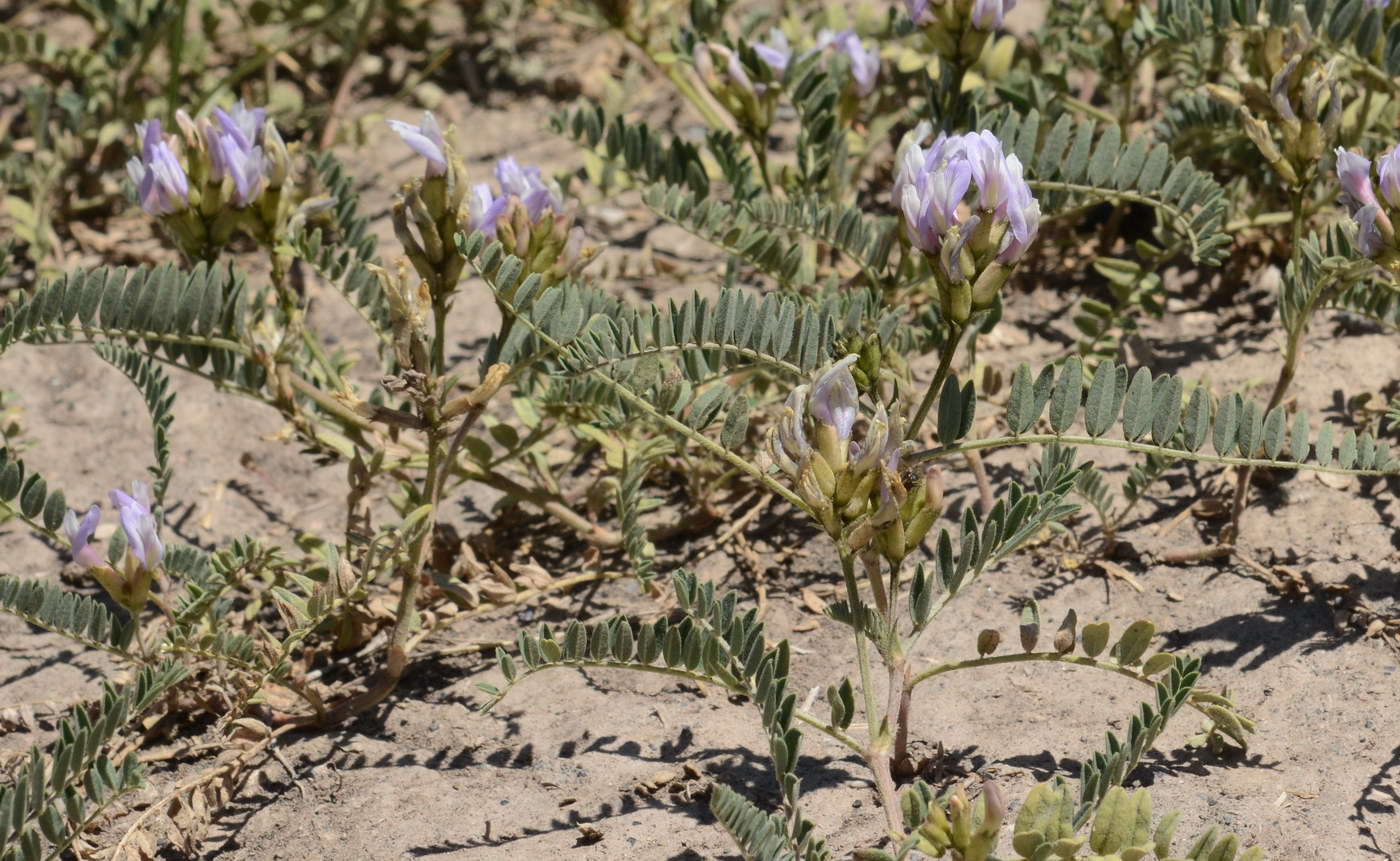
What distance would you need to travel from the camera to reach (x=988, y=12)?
8.71ft

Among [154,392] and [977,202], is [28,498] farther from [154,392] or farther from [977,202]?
[977,202]

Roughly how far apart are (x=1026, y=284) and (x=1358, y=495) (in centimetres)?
105

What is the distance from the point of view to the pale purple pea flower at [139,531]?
2.33 meters

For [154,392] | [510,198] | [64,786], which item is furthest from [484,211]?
[64,786]

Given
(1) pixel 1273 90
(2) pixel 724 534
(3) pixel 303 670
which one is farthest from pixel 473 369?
(1) pixel 1273 90

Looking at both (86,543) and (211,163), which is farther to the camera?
(211,163)

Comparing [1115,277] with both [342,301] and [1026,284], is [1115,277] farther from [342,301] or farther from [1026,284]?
[342,301]

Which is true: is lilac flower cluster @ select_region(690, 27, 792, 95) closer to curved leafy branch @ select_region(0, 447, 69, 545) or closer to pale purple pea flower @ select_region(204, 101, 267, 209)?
pale purple pea flower @ select_region(204, 101, 267, 209)

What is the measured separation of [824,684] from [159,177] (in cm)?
144

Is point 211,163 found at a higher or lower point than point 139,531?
higher

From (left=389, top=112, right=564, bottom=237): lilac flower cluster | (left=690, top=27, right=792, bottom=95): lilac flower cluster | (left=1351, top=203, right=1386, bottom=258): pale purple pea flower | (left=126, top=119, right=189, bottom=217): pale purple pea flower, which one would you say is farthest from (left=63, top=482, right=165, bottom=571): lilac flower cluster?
(left=1351, top=203, right=1386, bottom=258): pale purple pea flower

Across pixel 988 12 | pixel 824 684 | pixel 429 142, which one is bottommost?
pixel 824 684

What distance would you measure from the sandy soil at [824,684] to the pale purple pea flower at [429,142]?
893 mm

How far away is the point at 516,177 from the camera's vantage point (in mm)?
2475
